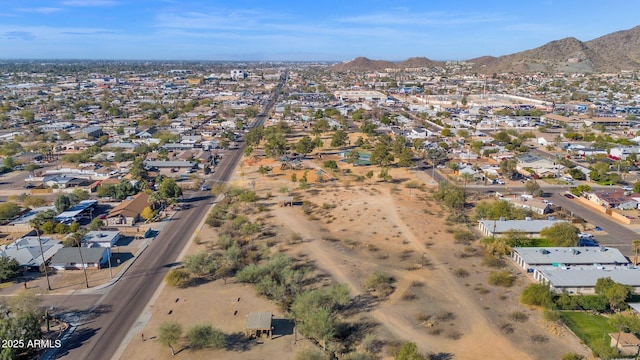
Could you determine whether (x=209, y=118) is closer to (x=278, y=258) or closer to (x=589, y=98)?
(x=278, y=258)

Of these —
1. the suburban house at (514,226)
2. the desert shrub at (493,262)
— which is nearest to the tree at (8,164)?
the suburban house at (514,226)

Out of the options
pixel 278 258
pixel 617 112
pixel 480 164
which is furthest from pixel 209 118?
pixel 617 112

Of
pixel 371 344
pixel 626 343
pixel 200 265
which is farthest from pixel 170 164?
pixel 626 343

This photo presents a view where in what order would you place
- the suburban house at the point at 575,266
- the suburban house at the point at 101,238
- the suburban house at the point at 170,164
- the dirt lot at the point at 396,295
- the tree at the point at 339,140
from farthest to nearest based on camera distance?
the tree at the point at 339,140, the suburban house at the point at 170,164, the suburban house at the point at 101,238, the suburban house at the point at 575,266, the dirt lot at the point at 396,295

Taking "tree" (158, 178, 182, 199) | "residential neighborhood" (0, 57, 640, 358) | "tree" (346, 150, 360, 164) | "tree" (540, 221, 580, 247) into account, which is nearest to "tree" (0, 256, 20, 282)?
"residential neighborhood" (0, 57, 640, 358)

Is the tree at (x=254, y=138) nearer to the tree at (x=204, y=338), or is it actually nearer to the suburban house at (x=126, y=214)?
the suburban house at (x=126, y=214)

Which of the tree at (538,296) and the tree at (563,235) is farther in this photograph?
the tree at (563,235)
